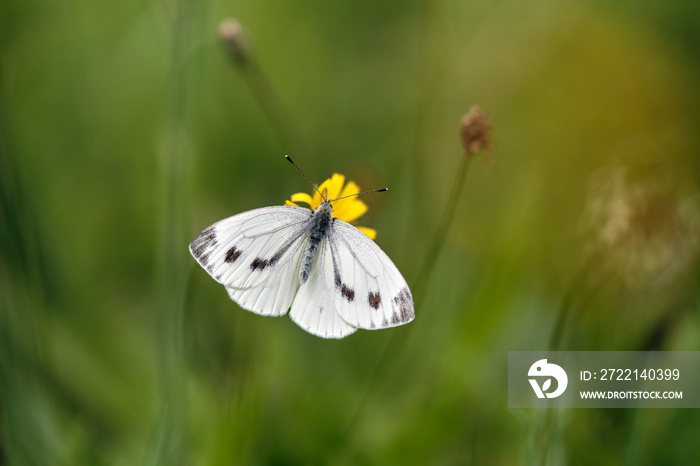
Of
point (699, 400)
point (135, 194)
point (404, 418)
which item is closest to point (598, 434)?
point (699, 400)

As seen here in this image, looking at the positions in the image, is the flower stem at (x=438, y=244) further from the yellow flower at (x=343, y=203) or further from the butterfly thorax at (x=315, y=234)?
the butterfly thorax at (x=315, y=234)

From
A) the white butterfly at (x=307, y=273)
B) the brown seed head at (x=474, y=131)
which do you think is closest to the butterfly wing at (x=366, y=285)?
the white butterfly at (x=307, y=273)

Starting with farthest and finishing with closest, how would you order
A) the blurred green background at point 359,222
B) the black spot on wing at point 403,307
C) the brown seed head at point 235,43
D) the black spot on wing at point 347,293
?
the brown seed head at point 235,43 → the blurred green background at point 359,222 → the black spot on wing at point 347,293 → the black spot on wing at point 403,307

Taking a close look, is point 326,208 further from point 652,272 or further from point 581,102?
point 581,102

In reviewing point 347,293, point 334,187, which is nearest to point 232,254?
point 347,293

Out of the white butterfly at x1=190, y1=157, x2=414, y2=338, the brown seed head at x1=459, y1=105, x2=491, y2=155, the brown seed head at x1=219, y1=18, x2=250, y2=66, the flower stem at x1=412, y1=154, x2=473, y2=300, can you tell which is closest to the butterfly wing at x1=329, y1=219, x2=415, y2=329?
the white butterfly at x1=190, y1=157, x2=414, y2=338

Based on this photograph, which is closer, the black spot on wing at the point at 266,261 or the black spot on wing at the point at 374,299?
the black spot on wing at the point at 374,299

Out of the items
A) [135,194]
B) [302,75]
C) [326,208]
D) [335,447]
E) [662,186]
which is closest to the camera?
[326,208]
